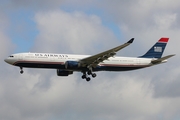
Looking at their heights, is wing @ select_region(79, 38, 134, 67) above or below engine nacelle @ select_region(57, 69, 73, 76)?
above

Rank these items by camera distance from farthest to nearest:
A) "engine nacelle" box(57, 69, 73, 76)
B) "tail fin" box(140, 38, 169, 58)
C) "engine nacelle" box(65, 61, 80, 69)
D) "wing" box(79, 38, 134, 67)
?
"tail fin" box(140, 38, 169, 58) → "engine nacelle" box(57, 69, 73, 76) → "engine nacelle" box(65, 61, 80, 69) → "wing" box(79, 38, 134, 67)

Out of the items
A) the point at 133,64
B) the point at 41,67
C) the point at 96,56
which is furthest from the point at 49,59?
the point at 133,64

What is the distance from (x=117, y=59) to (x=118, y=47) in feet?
31.3

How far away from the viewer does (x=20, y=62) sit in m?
82.1

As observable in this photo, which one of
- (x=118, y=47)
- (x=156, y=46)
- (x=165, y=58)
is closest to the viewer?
(x=118, y=47)

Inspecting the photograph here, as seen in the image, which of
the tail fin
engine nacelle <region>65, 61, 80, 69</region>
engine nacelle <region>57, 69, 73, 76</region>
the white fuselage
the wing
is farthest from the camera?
the tail fin

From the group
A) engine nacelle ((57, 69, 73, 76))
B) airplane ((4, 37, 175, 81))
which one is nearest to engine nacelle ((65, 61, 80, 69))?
airplane ((4, 37, 175, 81))

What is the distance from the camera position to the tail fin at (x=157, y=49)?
308 feet

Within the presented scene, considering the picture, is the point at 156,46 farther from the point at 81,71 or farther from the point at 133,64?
the point at 81,71

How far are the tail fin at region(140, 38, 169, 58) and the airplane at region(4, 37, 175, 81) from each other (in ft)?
5.94

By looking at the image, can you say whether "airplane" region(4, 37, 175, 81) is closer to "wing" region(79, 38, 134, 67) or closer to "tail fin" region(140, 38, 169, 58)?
"wing" region(79, 38, 134, 67)

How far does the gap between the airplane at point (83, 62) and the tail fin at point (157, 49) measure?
1.81 meters

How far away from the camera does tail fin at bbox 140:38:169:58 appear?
9375 cm

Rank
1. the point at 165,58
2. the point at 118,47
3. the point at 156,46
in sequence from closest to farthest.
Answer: the point at 118,47 < the point at 165,58 < the point at 156,46
